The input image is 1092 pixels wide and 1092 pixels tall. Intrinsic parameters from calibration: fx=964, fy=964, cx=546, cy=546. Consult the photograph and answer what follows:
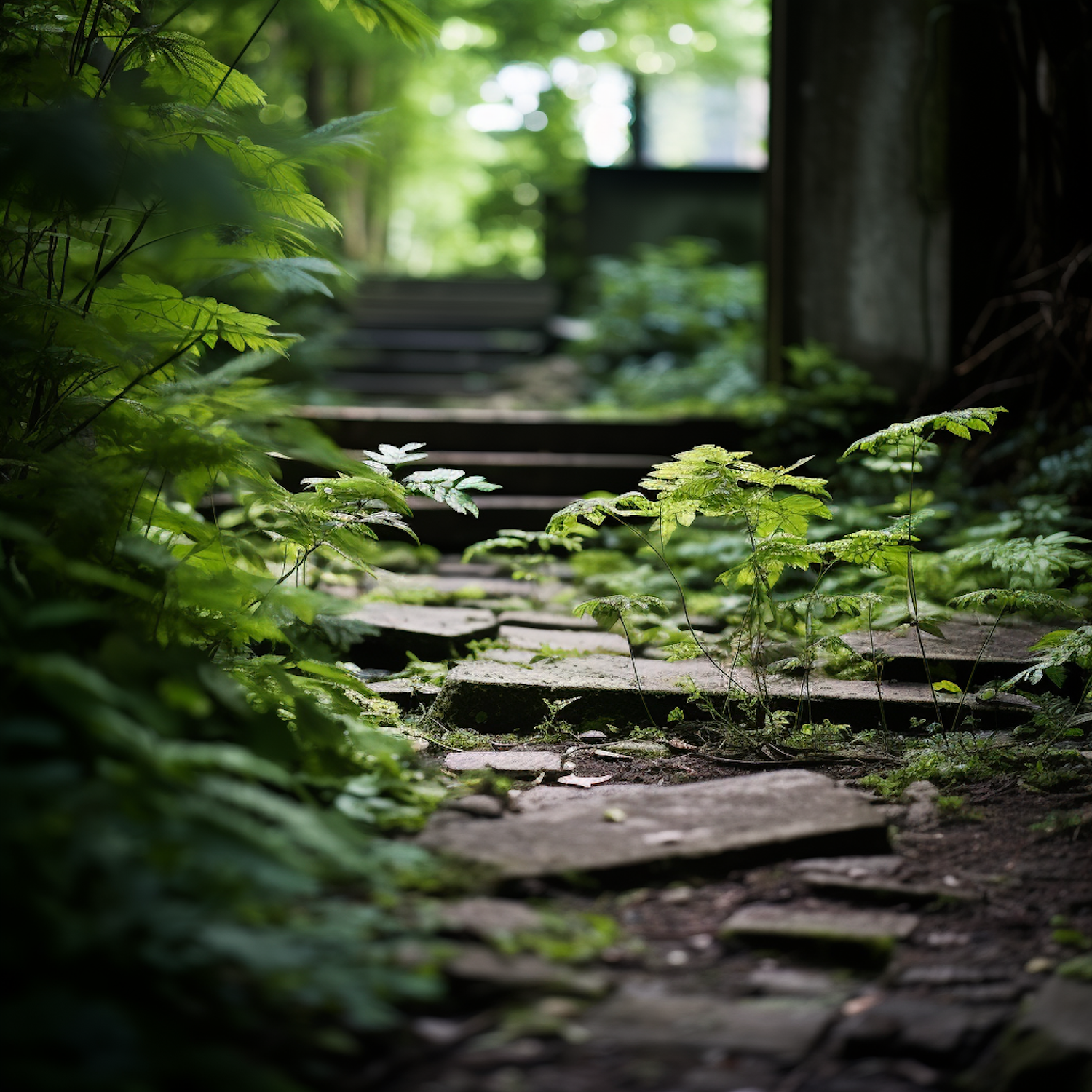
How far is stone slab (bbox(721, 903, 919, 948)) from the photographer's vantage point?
1.72 meters


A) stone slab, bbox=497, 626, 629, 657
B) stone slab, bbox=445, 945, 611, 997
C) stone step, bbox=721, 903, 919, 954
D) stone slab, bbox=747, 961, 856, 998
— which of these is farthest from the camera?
stone slab, bbox=497, 626, 629, 657

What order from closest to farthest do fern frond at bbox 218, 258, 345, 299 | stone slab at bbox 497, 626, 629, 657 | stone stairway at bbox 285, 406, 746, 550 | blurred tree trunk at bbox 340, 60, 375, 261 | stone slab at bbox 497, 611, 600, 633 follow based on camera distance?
fern frond at bbox 218, 258, 345, 299, stone slab at bbox 497, 626, 629, 657, stone slab at bbox 497, 611, 600, 633, stone stairway at bbox 285, 406, 746, 550, blurred tree trunk at bbox 340, 60, 375, 261

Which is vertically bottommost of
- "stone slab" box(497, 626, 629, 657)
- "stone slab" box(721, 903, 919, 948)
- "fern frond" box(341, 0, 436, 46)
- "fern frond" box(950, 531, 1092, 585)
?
"stone slab" box(721, 903, 919, 948)

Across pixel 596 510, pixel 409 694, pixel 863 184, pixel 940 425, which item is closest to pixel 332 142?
pixel 596 510

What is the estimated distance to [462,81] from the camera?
17.8 meters

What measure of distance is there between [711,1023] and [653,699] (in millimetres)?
1506

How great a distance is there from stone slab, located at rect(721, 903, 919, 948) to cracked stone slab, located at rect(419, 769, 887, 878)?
195 mm

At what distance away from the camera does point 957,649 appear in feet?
10.3

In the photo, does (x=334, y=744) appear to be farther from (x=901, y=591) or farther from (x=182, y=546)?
(x=901, y=591)

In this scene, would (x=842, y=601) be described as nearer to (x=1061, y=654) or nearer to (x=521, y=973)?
(x=1061, y=654)

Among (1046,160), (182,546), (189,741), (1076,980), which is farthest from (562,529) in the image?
(1046,160)

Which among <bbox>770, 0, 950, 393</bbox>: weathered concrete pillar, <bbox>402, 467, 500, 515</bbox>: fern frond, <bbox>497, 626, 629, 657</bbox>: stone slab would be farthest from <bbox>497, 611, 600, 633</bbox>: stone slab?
<bbox>770, 0, 950, 393</bbox>: weathered concrete pillar

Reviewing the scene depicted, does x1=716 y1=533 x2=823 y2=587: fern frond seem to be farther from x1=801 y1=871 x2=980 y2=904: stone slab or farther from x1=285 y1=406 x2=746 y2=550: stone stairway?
x1=285 y1=406 x2=746 y2=550: stone stairway

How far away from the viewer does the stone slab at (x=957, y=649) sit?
9.92 feet
